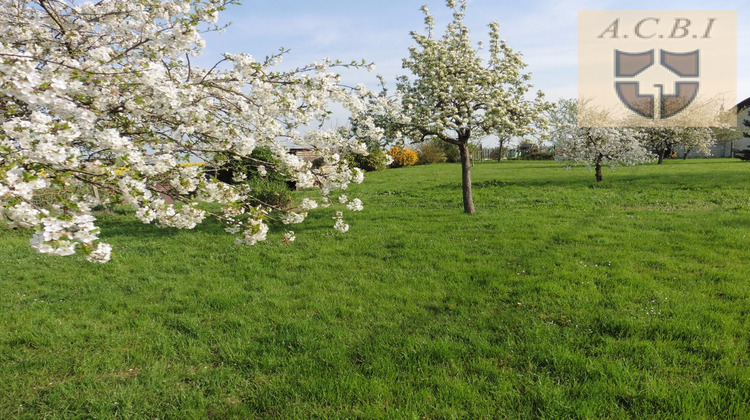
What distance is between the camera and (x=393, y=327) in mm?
4762

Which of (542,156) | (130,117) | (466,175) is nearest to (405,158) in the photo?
(542,156)

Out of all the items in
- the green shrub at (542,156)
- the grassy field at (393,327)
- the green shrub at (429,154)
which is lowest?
the grassy field at (393,327)

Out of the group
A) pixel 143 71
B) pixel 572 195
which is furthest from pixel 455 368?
pixel 572 195

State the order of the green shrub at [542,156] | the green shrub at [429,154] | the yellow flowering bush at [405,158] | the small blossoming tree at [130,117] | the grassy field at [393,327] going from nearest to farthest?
1. the small blossoming tree at [130,117]
2. the grassy field at [393,327]
3. the yellow flowering bush at [405,158]
4. the green shrub at [429,154]
5. the green shrub at [542,156]

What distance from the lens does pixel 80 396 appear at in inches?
144

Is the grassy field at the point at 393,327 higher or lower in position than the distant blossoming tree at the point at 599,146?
lower

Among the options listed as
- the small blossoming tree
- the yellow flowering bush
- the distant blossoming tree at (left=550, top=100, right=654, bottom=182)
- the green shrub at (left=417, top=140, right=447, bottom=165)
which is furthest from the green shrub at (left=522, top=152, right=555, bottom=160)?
the small blossoming tree

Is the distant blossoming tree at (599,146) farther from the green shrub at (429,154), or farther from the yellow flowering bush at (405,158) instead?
the green shrub at (429,154)

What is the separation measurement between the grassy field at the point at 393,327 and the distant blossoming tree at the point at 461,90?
318 cm

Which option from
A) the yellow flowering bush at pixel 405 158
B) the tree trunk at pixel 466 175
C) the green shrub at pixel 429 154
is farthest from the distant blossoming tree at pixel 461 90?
the green shrub at pixel 429 154

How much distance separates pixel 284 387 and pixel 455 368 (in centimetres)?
162

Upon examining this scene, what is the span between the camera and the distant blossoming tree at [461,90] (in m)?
10.3

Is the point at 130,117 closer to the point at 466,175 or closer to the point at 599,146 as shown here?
the point at 466,175

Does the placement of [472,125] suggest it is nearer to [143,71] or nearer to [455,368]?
[455,368]
